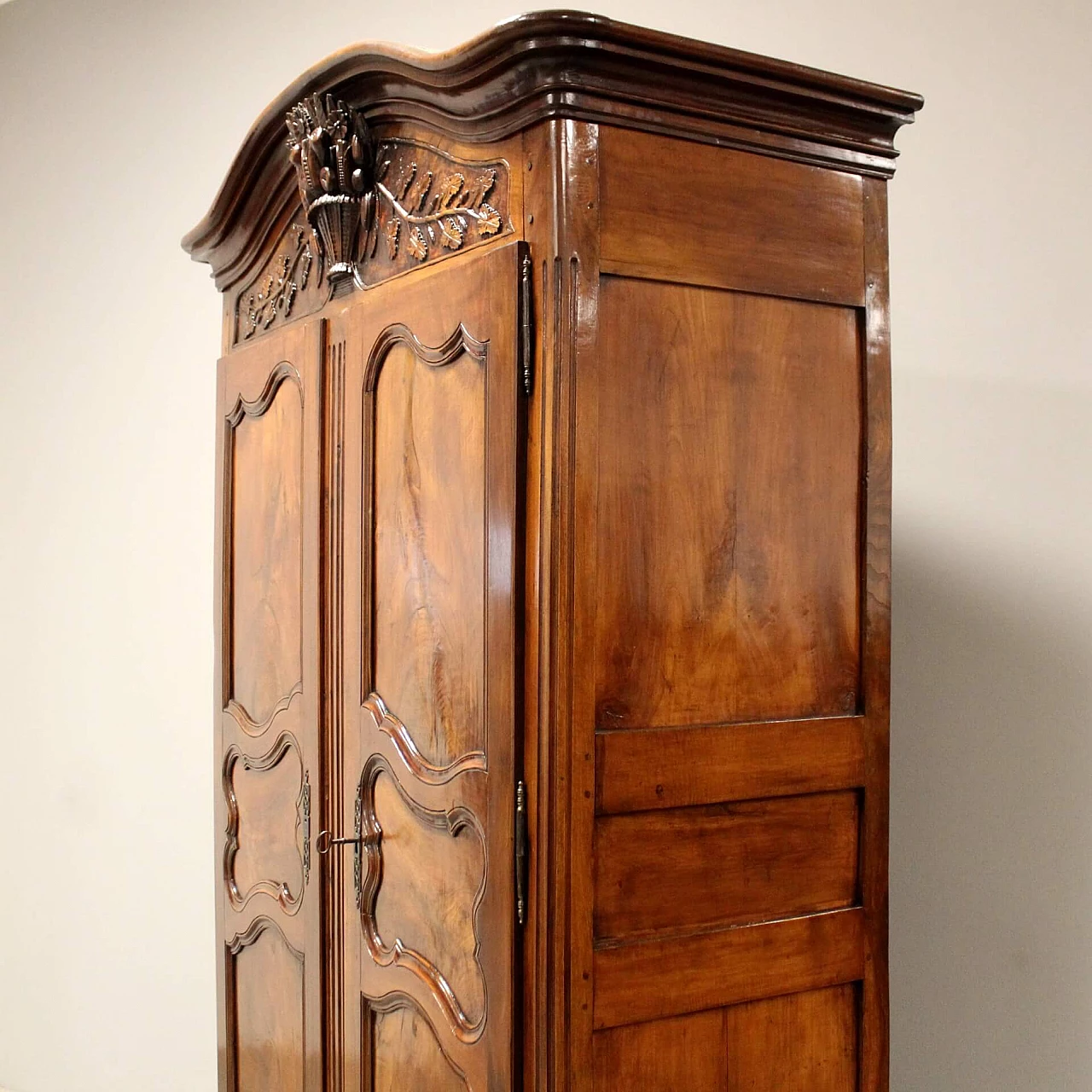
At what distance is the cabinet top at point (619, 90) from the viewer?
1.63 metres

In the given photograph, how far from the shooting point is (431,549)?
1.94 m

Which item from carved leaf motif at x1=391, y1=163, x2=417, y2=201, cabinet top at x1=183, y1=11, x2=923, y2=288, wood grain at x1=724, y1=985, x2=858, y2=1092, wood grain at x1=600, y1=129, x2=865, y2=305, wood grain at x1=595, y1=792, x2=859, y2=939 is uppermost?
cabinet top at x1=183, y1=11, x2=923, y2=288

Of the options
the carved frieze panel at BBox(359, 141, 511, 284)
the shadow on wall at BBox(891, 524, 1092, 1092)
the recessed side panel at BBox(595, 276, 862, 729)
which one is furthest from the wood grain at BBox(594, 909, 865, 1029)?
the carved frieze panel at BBox(359, 141, 511, 284)

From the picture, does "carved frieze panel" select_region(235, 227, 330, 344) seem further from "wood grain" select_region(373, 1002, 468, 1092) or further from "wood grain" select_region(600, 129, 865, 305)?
"wood grain" select_region(373, 1002, 468, 1092)

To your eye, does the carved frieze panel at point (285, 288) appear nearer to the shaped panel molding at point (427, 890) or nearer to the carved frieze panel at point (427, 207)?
the carved frieze panel at point (427, 207)

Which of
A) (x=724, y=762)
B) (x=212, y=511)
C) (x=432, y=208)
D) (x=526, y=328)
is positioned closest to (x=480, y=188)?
(x=432, y=208)

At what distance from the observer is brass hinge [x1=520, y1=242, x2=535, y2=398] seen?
1.70m

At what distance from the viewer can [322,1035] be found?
2.33m

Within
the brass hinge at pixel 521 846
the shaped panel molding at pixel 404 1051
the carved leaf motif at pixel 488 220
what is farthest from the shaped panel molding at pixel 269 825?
the carved leaf motif at pixel 488 220

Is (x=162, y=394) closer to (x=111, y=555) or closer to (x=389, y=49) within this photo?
(x=111, y=555)

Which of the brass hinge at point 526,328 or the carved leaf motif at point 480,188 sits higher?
the carved leaf motif at point 480,188

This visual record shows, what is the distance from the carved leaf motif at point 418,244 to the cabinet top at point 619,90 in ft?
0.56

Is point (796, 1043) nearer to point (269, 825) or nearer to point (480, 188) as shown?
point (269, 825)

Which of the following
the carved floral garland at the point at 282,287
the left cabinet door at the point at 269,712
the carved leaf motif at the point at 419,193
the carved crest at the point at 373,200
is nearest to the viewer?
the carved crest at the point at 373,200
